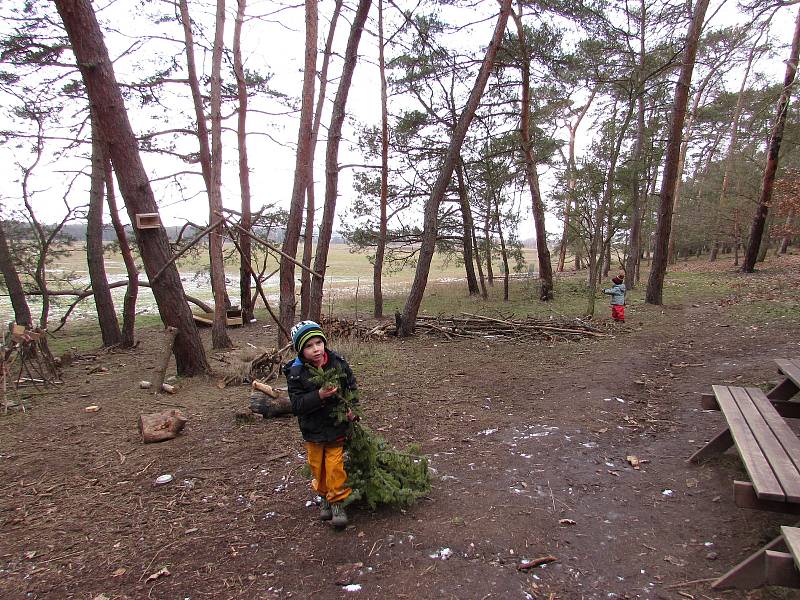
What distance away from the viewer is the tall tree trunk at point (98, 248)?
31.6 feet

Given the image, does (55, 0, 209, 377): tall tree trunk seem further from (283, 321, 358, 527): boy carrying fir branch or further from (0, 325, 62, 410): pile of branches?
(283, 321, 358, 527): boy carrying fir branch

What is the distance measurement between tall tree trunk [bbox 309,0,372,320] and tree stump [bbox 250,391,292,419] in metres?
2.71

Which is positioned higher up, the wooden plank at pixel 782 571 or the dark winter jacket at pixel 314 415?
the dark winter jacket at pixel 314 415

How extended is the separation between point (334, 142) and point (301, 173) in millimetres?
1513

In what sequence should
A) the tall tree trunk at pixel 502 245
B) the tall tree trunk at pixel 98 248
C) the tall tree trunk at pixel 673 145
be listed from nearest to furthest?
the tall tree trunk at pixel 98 248, the tall tree trunk at pixel 673 145, the tall tree trunk at pixel 502 245

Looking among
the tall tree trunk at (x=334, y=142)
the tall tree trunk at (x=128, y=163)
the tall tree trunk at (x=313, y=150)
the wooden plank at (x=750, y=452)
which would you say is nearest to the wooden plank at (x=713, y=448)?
the wooden plank at (x=750, y=452)

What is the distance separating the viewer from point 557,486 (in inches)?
138

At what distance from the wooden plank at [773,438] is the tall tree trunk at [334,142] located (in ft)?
19.2

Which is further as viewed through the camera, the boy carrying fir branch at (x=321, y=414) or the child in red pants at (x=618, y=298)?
the child in red pants at (x=618, y=298)

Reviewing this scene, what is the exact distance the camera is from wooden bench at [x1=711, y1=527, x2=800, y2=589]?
6.08ft

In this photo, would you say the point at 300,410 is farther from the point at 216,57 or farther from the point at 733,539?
the point at 216,57

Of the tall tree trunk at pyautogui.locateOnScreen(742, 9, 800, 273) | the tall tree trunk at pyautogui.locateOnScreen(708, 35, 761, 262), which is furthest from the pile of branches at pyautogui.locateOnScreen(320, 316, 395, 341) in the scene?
the tall tree trunk at pyautogui.locateOnScreen(708, 35, 761, 262)

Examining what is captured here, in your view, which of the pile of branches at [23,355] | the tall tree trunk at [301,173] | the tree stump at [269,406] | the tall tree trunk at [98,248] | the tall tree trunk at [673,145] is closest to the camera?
the tree stump at [269,406]

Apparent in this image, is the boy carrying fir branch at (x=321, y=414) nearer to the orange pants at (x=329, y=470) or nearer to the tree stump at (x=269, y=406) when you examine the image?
the orange pants at (x=329, y=470)
